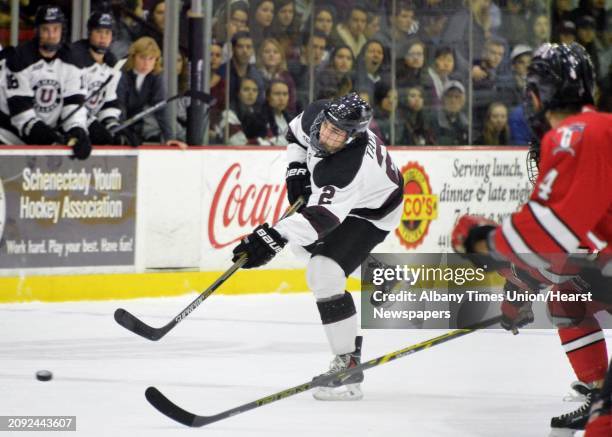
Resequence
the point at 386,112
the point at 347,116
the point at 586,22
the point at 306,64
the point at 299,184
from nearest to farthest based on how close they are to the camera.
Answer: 1. the point at 347,116
2. the point at 299,184
3. the point at 306,64
4. the point at 386,112
5. the point at 586,22

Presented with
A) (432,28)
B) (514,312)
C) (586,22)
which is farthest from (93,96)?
A: (586,22)

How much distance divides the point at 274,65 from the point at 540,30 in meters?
2.23

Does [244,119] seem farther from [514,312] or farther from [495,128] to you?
[514,312]

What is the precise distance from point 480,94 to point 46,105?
3.30m

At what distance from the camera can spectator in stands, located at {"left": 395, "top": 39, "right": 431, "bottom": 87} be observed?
9.16m

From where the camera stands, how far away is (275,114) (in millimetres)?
8492

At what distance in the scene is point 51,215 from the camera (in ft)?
23.5

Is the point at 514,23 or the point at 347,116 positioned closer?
the point at 347,116

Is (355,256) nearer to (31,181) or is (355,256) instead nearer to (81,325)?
(81,325)

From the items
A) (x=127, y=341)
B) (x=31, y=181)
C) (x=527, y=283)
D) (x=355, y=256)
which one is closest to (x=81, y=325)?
(x=127, y=341)

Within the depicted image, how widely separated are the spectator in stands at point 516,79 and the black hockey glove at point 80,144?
133 inches

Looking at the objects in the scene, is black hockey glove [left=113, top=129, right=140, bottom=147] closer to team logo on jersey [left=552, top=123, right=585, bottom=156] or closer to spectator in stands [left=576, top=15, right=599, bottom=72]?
spectator in stands [left=576, top=15, right=599, bottom=72]

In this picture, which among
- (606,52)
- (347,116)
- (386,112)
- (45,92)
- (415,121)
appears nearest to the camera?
(347,116)

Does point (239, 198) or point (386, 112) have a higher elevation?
point (386, 112)
